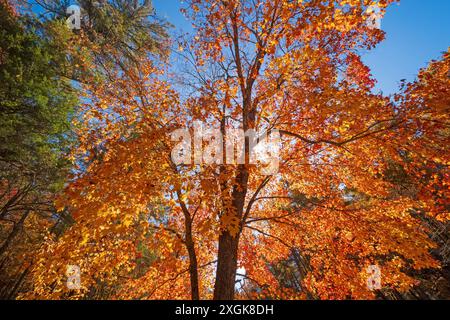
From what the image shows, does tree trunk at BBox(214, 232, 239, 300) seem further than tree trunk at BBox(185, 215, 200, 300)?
No

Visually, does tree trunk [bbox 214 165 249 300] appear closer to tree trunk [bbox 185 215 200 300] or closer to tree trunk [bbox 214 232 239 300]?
tree trunk [bbox 214 232 239 300]

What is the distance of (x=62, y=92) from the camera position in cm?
926

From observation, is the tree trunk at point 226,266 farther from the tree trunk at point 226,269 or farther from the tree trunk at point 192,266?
the tree trunk at point 192,266

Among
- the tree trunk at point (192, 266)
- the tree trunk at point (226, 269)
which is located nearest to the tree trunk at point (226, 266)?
the tree trunk at point (226, 269)

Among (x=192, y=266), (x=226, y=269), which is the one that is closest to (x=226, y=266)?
(x=226, y=269)

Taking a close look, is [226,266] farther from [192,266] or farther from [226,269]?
[192,266]

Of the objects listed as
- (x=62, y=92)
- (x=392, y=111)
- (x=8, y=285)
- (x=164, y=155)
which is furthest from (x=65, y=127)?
(x=8, y=285)

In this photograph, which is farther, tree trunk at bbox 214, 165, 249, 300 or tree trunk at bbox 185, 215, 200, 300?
tree trunk at bbox 185, 215, 200, 300

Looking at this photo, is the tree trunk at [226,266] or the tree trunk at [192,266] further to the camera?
the tree trunk at [192,266]

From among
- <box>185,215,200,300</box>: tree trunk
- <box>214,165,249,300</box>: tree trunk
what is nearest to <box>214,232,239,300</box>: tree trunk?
<box>214,165,249,300</box>: tree trunk

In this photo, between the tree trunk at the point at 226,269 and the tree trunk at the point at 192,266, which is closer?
the tree trunk at the point at 226,269

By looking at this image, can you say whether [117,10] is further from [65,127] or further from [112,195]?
[112,195]

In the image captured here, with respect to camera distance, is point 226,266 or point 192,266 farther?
point 192,266

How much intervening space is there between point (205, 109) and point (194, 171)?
2255 mm
